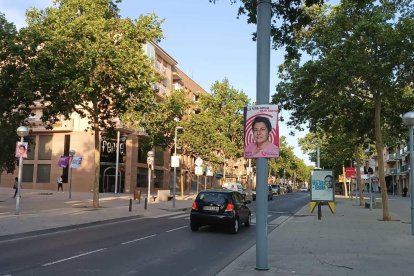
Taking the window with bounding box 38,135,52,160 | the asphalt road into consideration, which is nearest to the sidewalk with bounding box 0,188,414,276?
the asphalt road

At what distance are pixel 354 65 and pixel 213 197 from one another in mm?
8166

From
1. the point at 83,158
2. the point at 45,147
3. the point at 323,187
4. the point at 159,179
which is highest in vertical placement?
the point at 45,147

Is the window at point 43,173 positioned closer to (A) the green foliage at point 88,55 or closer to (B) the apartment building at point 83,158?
(B) the apartment building at point 83,158

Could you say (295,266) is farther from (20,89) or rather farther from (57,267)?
(20,89)

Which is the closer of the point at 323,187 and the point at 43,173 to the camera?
the point at 323,187

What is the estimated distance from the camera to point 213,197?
1686 cm

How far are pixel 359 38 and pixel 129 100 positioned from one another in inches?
497

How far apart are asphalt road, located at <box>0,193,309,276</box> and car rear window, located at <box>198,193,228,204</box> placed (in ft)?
3.72

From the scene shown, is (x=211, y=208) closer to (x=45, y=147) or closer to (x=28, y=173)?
(x=45, y=147)

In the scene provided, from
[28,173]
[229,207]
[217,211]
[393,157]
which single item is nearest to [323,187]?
[229,207]

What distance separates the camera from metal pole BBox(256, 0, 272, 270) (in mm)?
8516

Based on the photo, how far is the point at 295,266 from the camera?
8984 mm

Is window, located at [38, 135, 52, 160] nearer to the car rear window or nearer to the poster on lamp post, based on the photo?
the poster on lamp post

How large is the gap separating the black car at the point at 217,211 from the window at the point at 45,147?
134 ft
